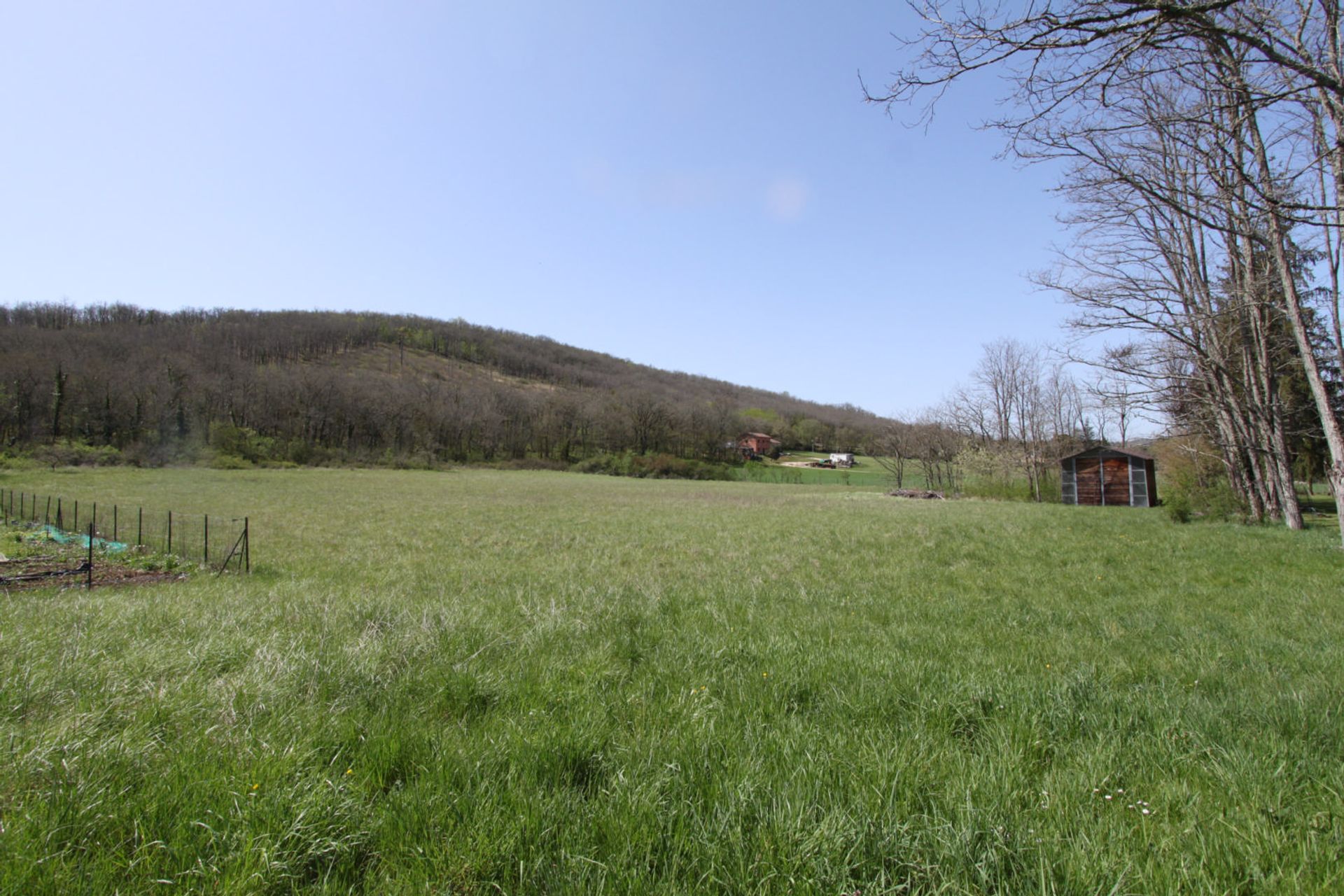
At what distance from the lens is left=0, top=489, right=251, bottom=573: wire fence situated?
1191 centimetres

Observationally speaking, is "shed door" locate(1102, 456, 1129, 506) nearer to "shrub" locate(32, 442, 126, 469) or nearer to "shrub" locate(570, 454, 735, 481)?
"shrub" locate(570, 454, 735, 481)

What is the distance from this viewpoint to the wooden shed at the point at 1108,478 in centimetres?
3634

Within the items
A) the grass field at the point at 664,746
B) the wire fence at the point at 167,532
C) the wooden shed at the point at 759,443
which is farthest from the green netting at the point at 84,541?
the wooden shed at the point at 759,443

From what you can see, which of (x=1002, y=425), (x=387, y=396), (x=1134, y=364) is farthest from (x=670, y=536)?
(x=387, y=396)

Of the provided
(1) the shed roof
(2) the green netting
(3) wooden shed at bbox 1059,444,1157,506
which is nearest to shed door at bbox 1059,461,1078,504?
(3) wooden shed at bbox 1059,444,1157,506

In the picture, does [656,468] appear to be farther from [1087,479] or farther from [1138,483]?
[1138,483]

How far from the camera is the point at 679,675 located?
167 inches

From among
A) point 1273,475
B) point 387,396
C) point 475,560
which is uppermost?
point 387,396

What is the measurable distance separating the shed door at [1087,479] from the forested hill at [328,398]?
229 feet

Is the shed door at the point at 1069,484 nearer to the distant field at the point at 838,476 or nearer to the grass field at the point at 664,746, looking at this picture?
the distant field at the point at 838,476

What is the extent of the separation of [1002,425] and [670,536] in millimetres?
47068

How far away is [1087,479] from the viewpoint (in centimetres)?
3859

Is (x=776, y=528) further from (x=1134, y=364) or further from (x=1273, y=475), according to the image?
(x=1273, y=475)

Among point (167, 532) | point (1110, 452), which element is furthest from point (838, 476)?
point (167, 532)
